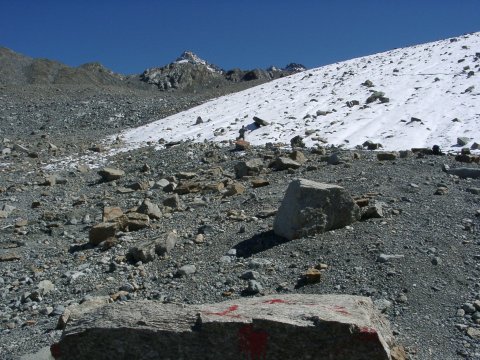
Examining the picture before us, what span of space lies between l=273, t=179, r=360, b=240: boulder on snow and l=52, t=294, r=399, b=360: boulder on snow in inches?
84.3

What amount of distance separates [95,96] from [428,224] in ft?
59.9

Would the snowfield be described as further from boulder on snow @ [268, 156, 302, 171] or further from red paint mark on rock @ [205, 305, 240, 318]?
red paint mark on rock @ [205, 305, 240, 318]

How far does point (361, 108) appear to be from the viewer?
46.8 ft

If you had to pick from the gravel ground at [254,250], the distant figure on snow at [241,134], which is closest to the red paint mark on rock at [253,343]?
the gravel ground at [254,250]

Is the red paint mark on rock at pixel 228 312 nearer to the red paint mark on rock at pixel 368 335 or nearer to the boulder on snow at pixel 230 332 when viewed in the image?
the boulder on snow at pixel 230 332

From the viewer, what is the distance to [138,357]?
3.59 metres

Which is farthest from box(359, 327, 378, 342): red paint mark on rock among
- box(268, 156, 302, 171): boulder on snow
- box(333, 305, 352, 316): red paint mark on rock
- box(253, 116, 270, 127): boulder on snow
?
box(253, 116, 270, 127): boulder on snow

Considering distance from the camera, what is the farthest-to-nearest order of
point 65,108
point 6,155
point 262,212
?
1. point 65,108
2. point 6,155
3. point 262,212

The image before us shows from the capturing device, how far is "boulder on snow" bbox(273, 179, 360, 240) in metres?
5.89

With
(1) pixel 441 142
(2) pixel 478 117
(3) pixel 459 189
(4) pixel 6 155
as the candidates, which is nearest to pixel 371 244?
(3) pixel 459 189

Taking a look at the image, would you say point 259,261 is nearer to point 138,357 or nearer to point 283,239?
point 283,239

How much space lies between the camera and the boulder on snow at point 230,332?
343cm

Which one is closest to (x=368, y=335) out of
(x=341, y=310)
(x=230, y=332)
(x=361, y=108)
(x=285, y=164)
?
(x=341, y=310)

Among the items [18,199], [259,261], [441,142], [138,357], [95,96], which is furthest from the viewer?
[95,96]
